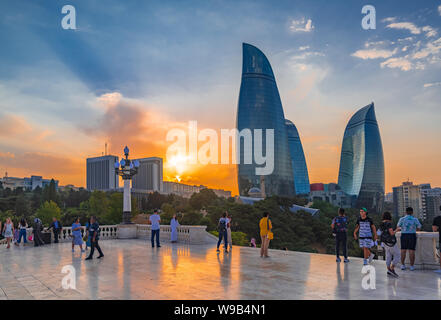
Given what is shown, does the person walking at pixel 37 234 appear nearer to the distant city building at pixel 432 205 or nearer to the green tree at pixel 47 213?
the green tree at pixel 47 213

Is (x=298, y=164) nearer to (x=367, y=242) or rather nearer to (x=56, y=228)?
(x=56, y=228)

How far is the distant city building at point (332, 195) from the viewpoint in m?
144

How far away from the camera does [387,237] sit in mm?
9016

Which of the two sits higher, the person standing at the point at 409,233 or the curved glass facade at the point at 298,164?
the curved glass facade at the point at 298,164

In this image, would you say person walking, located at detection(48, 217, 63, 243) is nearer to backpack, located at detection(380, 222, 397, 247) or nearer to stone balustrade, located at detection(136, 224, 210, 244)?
stone balustrade, located at detection(136, 224, 210, 244)

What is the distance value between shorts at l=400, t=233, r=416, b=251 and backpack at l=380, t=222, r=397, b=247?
1.05m

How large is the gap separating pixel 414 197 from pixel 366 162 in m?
48.9

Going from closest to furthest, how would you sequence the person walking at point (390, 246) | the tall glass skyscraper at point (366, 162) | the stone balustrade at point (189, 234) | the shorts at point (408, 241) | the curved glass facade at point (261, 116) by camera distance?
the person walking at point (390, 246) → the shorts at point (408, 241) → the stone balustrade at point (189, 234) → the curved glass facade at point (261, 116) → the tall glass skyscraper at point (366, 162)

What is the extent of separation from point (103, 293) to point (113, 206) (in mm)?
68510

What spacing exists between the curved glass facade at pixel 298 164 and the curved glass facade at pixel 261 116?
88.9 feet

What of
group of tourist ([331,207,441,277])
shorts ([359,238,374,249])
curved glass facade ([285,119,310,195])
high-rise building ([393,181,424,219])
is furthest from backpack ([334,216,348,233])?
high-rise building ([393,181,424,219])

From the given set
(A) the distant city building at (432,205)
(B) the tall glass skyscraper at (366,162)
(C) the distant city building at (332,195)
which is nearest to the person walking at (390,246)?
(B) the tall glass skyscraper at (366,162)

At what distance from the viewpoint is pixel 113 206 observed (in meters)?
72.8
